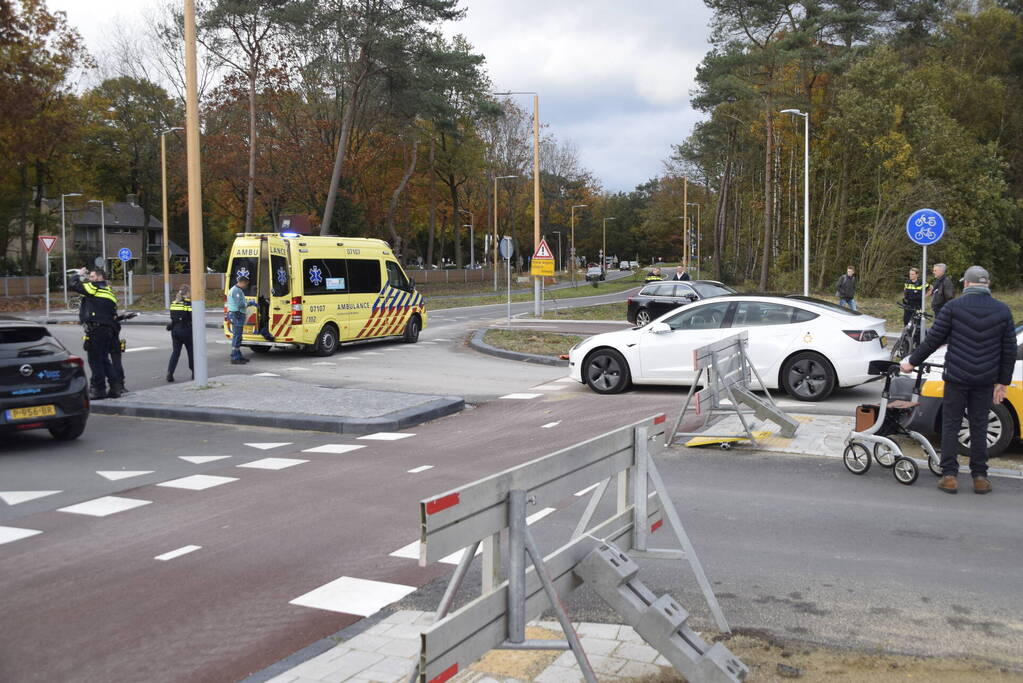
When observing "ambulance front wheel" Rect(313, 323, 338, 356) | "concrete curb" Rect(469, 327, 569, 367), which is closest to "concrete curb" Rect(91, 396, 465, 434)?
"concrete curb" Rect(469, 327, 569, 367)

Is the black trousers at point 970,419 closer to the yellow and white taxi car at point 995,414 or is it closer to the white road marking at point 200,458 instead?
the yellow and white taxi car at point 995,414

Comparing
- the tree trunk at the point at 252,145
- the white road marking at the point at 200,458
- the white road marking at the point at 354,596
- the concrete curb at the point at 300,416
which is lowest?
the white road marking at the point at 200,458

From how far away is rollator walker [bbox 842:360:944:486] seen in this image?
24.9 feet

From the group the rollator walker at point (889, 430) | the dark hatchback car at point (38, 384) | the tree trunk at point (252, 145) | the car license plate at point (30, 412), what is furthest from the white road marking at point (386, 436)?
the tree trunk at point (252, 145)

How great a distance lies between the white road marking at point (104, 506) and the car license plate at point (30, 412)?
8.86 feet

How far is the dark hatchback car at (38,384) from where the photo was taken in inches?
372

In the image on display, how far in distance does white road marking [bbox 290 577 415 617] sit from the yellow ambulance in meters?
13.7

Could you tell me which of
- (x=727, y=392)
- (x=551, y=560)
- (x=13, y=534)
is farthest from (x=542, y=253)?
(x=551, y=560)

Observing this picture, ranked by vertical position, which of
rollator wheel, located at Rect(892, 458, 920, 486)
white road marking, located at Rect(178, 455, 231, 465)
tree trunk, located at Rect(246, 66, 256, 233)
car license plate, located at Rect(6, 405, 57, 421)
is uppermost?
tree trunk, located at Rect(246, 66, 256, 233)

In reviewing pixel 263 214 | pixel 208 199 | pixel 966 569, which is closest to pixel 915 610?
pixel 966 569

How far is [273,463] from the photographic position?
888cm

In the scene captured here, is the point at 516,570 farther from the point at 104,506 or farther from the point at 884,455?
the point at 884,455

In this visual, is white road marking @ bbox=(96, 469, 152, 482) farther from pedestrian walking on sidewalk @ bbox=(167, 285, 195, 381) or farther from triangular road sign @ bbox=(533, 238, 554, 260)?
triangular road sign @ bbox=(533, 238, 554, 260)

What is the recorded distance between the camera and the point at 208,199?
58.1m
